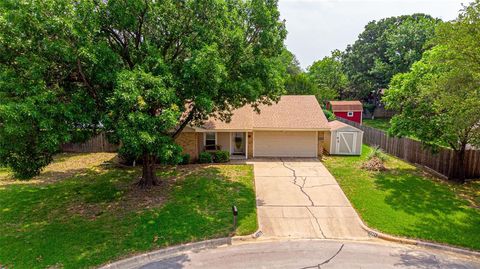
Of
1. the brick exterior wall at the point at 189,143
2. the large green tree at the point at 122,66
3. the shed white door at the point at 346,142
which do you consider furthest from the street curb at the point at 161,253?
the shed white door at the point at 346,142

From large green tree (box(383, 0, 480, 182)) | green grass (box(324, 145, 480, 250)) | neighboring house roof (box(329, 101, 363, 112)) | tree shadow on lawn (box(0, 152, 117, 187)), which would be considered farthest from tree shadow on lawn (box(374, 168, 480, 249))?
neighboring house roof (box(329, 101, 363, 112))

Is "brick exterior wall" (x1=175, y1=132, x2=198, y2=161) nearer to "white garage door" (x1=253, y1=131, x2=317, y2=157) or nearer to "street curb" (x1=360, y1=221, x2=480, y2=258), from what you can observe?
"white garage door" (x1=253, y1=131, x2=317, y2=157)

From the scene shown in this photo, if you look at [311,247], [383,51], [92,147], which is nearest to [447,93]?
[311,247]

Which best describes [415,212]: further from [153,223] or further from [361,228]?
[153,223]

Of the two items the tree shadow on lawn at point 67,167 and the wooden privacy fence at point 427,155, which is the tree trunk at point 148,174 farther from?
the wooden privacy fence at point 427,155

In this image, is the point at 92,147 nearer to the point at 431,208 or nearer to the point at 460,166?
the point at 431,208

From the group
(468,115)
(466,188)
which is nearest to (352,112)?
(466,188)
